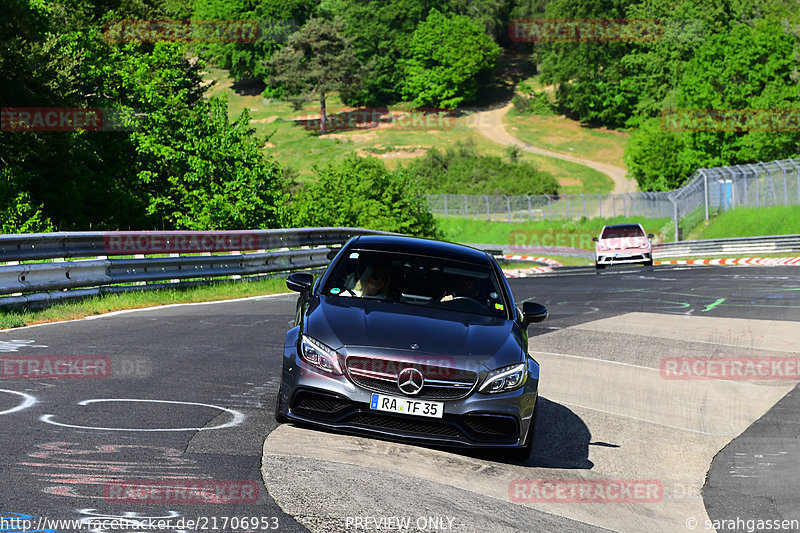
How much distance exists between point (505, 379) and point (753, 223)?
152 ft

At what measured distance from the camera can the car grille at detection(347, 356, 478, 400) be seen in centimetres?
704

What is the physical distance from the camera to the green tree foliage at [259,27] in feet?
492

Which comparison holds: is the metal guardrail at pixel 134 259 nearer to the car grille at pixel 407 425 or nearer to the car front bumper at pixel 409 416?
the car front bumper at pixel 409 416

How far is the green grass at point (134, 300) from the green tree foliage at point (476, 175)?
70.6 m

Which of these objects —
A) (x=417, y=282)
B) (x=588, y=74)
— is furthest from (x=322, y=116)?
(x=417, y=282)

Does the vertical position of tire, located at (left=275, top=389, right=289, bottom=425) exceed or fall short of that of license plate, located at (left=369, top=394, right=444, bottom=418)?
it falls short

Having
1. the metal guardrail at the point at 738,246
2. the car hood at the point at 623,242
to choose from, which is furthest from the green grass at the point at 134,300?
the metal guardrail at the point at 738,246

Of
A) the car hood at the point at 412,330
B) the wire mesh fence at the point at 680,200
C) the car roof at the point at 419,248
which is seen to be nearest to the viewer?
the car hood at the point at 412,330

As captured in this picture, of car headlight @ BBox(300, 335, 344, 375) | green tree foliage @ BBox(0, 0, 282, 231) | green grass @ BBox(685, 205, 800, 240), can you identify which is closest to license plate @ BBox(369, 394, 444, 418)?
car headlight @ BBox(300, 335, 344, 375)

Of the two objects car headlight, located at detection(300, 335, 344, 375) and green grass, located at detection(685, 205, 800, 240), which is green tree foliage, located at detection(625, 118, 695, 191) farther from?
car headlight, located at detection(300, 335, 344, 375)

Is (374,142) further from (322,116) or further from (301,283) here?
(301,283)

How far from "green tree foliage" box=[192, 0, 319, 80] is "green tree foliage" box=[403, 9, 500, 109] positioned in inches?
788

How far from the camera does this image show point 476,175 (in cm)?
9638

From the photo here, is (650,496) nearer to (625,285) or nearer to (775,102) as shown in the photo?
(625,285)
